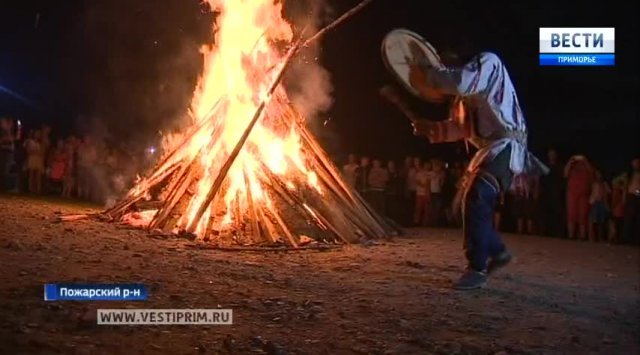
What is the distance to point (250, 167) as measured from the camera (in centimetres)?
1039

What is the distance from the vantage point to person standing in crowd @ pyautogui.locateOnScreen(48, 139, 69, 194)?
54.7ft

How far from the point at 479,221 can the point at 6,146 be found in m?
12.4

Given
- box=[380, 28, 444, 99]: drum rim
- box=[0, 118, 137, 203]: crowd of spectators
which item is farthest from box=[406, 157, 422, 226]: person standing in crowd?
box=[380, 28, 444, 99]: drum rim

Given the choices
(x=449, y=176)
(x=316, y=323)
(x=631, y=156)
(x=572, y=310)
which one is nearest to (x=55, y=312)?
(x=316, y=323)

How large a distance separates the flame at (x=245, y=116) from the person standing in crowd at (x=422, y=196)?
159 inches

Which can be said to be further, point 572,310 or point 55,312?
point 572,310

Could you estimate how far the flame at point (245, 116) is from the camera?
1034 cm

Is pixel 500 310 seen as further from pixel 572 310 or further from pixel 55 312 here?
pixel 55 312

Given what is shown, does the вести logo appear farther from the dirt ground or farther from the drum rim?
the drum rim

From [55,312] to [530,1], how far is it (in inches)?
673

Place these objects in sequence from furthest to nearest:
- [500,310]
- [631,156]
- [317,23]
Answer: [631,156], [317,23], [500,310]

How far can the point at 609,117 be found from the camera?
18266mm

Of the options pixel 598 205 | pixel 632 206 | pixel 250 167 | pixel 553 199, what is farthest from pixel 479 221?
pixel 553 199

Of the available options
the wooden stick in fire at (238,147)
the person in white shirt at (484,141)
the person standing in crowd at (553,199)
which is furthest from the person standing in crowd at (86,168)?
the person in white shirt at (484,141)
